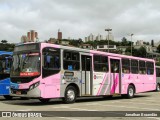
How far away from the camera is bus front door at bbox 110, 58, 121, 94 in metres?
22.3

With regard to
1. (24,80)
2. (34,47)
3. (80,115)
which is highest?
(34,47)

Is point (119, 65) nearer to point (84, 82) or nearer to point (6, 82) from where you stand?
point (84, 82)

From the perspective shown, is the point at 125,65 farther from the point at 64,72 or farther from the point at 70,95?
the point at 64,72

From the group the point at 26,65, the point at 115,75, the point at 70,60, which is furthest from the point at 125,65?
the point at 26,65

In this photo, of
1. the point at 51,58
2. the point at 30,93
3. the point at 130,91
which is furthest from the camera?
the point at 130,91

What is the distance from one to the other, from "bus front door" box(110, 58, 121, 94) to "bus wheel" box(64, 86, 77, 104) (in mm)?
4185

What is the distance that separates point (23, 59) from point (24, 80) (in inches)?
42.6

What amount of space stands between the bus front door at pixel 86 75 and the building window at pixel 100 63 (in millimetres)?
604

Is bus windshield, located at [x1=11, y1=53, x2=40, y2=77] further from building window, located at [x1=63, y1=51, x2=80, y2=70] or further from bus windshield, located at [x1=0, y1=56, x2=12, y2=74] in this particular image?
bus windshield, located at [x1=0, y1=56, x2=12, y2=74]

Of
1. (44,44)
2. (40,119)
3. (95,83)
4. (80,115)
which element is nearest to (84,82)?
(95,83)

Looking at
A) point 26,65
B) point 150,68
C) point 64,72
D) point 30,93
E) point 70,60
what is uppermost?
point 70,60

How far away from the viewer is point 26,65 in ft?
55.7

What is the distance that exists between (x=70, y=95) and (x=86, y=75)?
1.83 m

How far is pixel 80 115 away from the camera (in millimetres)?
12891
